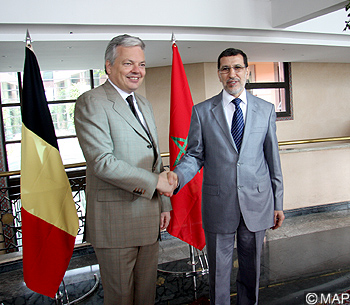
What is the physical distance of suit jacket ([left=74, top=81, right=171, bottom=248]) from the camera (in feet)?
5.94

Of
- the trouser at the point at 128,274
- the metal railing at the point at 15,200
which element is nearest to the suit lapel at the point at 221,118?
the trouser at the point at 128,274

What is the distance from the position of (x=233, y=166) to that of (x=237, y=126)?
0.25 meters

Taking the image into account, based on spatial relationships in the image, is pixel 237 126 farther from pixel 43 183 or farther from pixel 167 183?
pixel 43 183

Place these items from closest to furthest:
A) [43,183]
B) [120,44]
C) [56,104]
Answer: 1. [120,44]
2. [43,183]
3. [56,104]

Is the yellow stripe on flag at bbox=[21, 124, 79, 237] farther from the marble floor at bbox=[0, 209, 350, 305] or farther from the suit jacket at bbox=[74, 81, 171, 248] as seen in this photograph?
the marble floor at bbox=[0, 209, 350, 305]

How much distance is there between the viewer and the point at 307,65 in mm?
9023

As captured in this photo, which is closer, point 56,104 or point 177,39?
point 177,39

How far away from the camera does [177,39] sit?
4.78 metres

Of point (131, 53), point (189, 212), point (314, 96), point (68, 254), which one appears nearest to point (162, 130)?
point (314, 96)

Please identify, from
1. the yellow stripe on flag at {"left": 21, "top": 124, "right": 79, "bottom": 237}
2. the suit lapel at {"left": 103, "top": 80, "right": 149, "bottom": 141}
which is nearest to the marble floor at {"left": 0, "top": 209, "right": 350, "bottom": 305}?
the yellow stripe on flag at {"left": 21, "top": 124, "right": 79, "bottom": 237}

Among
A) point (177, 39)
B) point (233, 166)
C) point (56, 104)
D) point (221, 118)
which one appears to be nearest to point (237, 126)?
point (221, 118)

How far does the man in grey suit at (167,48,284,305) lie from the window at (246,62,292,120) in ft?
22.6

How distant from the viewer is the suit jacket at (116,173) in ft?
5.94

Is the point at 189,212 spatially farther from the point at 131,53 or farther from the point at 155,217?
the point at 131,53
